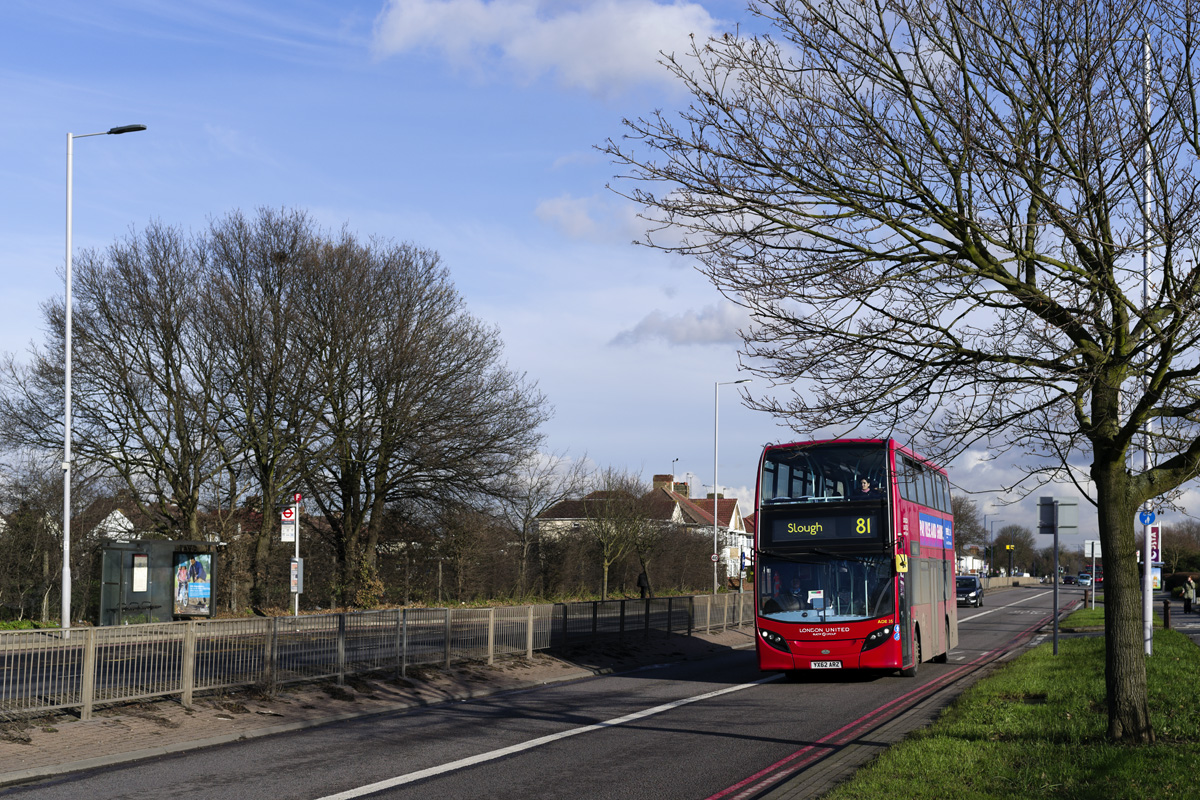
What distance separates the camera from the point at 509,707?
15.4m

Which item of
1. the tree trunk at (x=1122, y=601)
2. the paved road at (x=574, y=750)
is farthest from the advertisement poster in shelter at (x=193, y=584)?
the tree trunk at (x=1122, y=601)

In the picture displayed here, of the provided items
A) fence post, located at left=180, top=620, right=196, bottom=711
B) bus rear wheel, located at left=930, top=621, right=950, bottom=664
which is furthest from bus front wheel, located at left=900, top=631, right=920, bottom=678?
fence post, located at left=180, top=620, right=196, bottom=711

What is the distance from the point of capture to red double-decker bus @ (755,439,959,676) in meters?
18.4

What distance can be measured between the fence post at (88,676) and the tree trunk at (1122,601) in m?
9.98

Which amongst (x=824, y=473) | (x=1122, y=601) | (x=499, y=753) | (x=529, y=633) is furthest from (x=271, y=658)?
(x=1122, y=601)

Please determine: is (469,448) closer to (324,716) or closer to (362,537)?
(362,537)

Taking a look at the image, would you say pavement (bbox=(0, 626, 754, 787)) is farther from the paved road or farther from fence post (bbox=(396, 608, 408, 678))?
the paved road

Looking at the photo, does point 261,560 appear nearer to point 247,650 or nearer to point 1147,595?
point 247,650

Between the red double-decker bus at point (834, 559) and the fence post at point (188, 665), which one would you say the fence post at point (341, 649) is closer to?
the fence post at point (188, 665)

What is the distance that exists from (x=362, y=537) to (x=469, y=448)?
16.9 ft

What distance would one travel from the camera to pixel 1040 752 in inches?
385

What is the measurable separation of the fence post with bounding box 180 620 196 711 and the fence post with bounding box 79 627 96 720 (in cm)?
127

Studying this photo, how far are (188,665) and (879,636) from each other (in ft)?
35.5

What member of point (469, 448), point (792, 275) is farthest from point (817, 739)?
point (469, 448)
